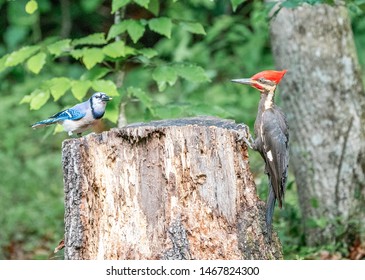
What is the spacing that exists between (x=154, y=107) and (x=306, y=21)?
4.87 feet

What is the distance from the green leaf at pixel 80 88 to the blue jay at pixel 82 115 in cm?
49

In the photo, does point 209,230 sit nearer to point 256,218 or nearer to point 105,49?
point 256,218

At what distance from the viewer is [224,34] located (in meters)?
11.2

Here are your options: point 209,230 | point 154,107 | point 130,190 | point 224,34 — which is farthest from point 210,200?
point 224,34

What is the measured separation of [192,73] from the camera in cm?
591

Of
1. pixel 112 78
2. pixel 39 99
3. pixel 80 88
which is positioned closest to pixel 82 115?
pixel 80 88

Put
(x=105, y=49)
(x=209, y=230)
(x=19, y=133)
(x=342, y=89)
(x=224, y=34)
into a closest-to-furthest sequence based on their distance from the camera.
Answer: (x=209, y=230) → (x=105, y=49) → (x=342, y=89) → (x=19, y=133) → (x=224, y=34)

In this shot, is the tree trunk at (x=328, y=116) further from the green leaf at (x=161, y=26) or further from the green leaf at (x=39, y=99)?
the green leaf at (x=39, y=99)

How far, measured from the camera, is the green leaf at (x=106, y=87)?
5584 mm

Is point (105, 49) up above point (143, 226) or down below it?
above

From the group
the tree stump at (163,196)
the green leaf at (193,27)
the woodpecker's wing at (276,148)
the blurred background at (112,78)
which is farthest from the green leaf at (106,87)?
Answer: the woodpecker's wing at (276,148)

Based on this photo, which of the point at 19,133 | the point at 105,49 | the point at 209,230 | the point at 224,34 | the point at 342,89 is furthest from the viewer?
the point at 224,34

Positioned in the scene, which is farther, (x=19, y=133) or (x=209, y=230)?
(x=19, y=133)
